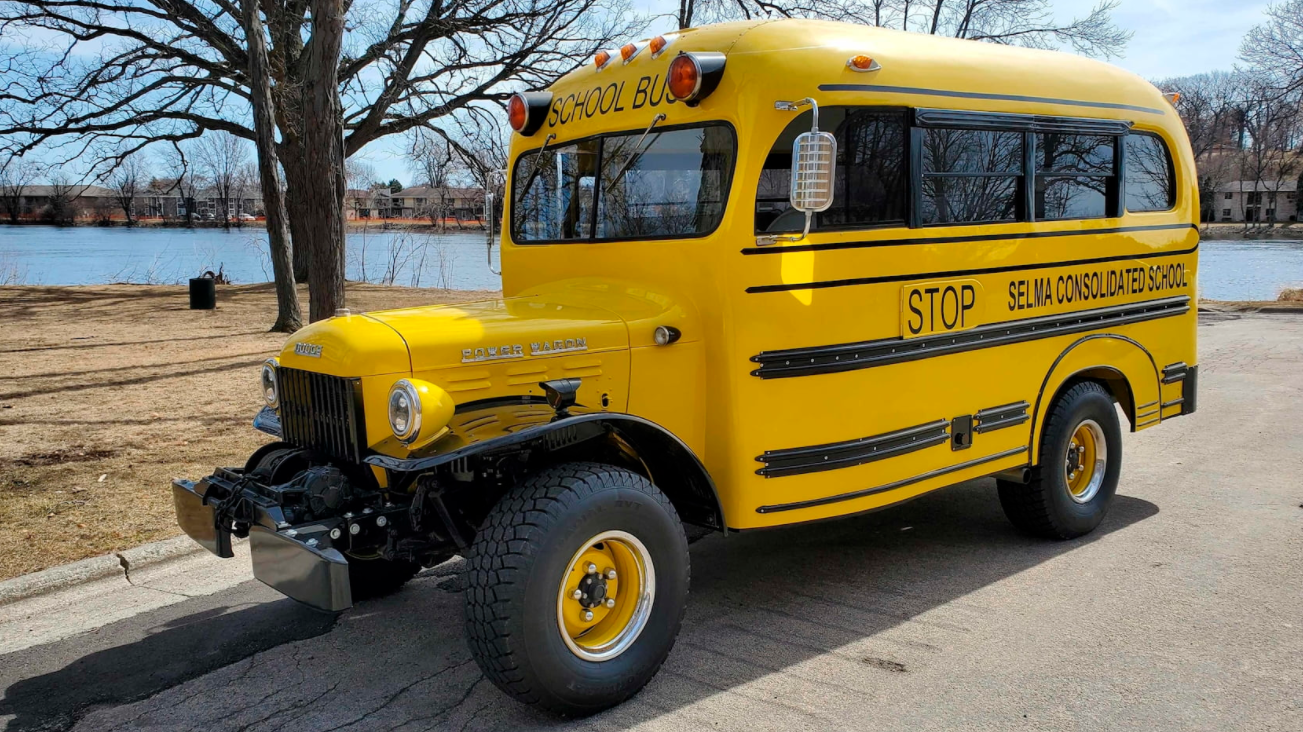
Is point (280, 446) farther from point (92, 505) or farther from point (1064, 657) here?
point (1064, 657)

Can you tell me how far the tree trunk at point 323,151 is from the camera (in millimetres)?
9414

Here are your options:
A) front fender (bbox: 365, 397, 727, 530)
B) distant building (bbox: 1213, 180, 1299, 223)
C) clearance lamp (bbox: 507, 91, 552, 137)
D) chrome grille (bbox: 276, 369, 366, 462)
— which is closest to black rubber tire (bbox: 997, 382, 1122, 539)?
front fender (bbox: 365, 397, 727, 530)

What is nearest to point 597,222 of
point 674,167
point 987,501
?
point 674,167

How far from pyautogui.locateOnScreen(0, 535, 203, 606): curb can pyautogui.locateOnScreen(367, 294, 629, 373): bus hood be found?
7.73 feet

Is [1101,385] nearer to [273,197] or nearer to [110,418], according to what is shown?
[110,418]

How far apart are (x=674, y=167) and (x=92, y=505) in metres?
4.24

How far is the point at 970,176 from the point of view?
15.8 ft

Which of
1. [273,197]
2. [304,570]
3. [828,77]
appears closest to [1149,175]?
[828,77]

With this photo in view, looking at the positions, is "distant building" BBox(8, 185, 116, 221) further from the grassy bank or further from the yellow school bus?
the grassy bank

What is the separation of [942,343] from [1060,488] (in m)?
1.38

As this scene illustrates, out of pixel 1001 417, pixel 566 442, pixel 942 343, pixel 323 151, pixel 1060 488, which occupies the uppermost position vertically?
pixel 323 151

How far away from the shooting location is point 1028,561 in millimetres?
5242

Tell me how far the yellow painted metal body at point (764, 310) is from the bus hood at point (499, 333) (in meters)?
0.01

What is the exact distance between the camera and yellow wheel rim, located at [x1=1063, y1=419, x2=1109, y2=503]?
574 centimetres
